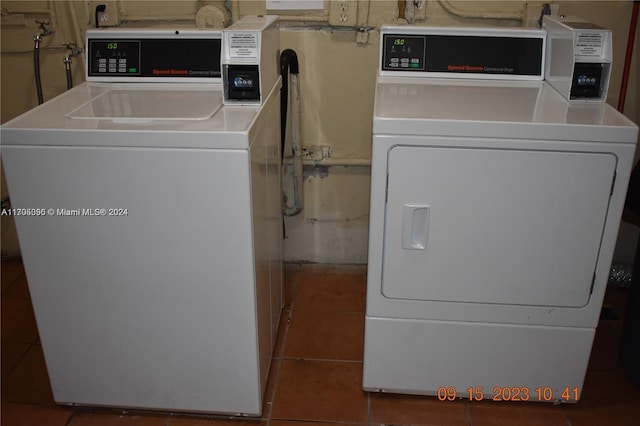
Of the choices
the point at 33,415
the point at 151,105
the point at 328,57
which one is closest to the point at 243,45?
the point at 151,105

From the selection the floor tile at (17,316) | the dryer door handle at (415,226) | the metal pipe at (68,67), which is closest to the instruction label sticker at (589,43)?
the dryer door handle at (415,226)

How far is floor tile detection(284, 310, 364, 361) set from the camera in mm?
2203

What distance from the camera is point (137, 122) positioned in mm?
1547

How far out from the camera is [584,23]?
1.87m

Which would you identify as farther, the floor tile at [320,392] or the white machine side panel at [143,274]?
the floor tile at [320,392]

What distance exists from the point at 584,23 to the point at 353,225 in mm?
1316

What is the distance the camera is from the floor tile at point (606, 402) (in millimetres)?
1879

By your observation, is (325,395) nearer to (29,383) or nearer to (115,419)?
(115,419)

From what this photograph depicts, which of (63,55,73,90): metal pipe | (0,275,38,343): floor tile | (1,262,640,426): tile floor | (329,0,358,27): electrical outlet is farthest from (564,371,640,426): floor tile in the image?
(63,55,73,90): metal pipe

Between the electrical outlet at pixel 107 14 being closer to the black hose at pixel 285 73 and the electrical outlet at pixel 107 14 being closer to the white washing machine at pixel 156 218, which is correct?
the white washing machine at pixel 156 218

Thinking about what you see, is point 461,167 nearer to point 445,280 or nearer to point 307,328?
point 445,280

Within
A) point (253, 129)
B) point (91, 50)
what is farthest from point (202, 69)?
point (253, 129)

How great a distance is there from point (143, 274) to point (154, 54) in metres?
0.83

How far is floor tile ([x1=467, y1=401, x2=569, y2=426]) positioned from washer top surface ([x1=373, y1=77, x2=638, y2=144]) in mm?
979
